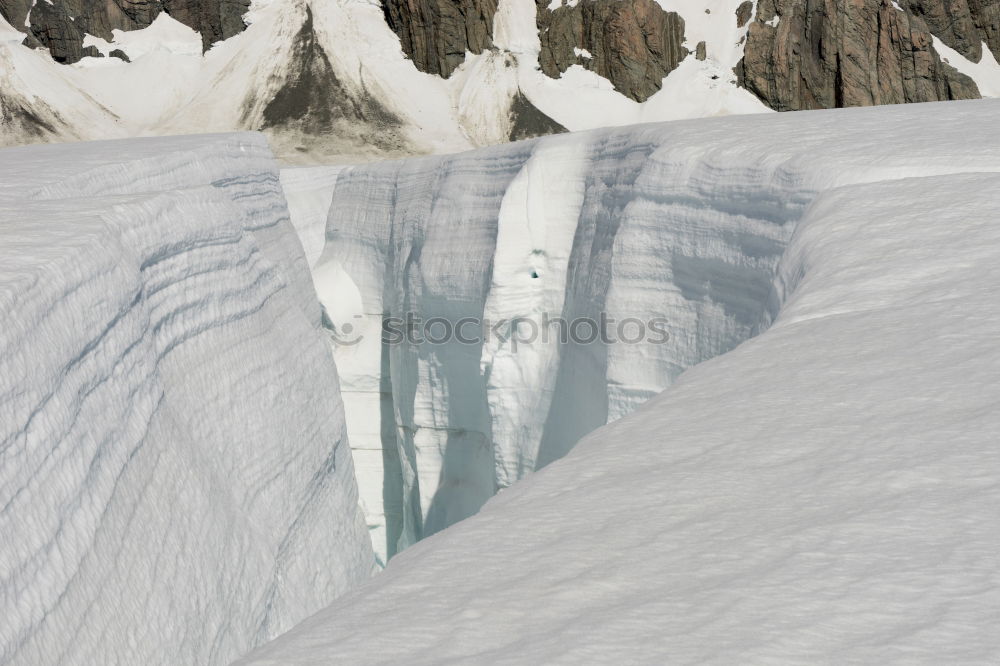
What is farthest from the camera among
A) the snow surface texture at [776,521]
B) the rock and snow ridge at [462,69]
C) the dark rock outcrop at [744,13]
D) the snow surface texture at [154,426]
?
the dark rock outcrop at [744,13]

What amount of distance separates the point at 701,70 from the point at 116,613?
36611 mm

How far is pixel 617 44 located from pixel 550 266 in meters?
31.4

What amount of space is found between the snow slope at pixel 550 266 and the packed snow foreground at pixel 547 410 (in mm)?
35

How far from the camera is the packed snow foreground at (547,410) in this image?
1.63m

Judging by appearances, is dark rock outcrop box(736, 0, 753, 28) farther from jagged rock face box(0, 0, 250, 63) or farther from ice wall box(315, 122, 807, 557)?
ice wall box(315, 122, 807, 557)

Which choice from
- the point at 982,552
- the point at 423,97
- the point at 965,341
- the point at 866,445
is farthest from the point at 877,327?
the point at 423,97

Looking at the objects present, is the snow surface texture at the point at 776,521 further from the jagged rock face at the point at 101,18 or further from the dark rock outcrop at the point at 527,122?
the jagged rock face at the point at 101,18

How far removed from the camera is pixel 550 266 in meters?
8.16

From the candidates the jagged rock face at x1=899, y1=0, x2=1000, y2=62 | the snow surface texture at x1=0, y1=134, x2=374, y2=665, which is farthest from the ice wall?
the jagged rock face at x1=899, y1=0, x2=1000, y2=62

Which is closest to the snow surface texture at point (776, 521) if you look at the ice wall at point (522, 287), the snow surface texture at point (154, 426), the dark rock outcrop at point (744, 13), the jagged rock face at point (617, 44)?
the snow surface texture at point (154, 426)

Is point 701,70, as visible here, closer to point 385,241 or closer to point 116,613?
point 385,241

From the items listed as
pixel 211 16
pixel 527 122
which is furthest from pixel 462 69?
pixel 211 16

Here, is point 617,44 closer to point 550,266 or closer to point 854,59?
point 854,59

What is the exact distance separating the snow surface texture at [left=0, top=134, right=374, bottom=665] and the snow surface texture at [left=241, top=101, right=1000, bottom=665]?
59.4 inches
